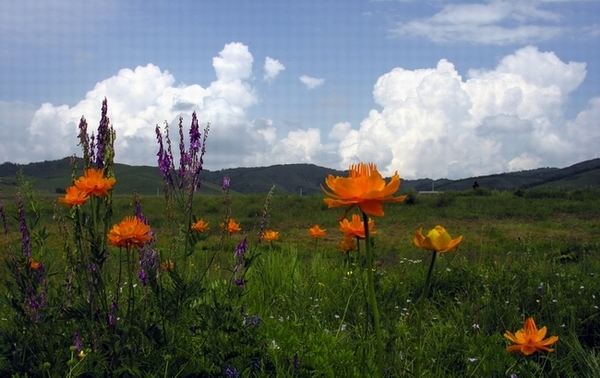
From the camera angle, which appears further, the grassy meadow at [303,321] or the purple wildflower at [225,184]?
the purple wildflower at [225,184]

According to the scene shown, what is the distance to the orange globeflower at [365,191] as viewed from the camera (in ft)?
4.97

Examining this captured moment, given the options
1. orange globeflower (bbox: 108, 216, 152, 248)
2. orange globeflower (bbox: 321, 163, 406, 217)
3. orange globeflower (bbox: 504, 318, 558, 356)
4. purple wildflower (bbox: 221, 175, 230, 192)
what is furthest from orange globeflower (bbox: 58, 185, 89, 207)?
orange globeflower (bbox: 504, 318, 558, 356)

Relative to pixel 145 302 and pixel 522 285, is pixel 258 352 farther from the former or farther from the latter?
pixel 522 285

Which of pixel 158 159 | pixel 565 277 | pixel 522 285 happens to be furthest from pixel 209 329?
pixel 565 277

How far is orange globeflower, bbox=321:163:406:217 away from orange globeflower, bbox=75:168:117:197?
1.06 metres

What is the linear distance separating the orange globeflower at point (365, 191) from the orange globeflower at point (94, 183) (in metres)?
1.06

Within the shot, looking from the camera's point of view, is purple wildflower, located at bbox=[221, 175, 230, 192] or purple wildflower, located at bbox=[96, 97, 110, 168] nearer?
purple wildflower, located at bbox=[96, 97, 110, 168]

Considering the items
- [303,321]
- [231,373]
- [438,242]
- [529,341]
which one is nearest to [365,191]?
[438,242]

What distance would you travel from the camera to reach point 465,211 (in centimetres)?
1711

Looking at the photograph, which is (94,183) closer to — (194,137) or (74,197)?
(74,197)

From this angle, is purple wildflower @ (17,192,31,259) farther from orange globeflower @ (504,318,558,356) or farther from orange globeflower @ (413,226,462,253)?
orange globeflower @ (504,318,558,356)

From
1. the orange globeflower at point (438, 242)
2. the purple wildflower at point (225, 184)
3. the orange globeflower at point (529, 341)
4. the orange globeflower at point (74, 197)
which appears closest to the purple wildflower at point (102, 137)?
the orange globeflower at point (74, 197)

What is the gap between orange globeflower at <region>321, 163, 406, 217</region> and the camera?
1.51m

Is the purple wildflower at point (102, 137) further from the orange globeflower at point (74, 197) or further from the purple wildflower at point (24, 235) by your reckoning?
the purple wildflower at point (24, 235)
